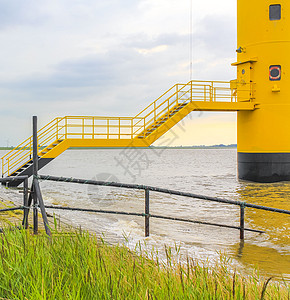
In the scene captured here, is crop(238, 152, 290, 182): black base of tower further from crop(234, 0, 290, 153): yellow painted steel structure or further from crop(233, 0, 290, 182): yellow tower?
crop(234, 0, 290, 153): yellow painted steel structure

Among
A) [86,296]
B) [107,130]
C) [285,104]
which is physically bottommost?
[86,296]

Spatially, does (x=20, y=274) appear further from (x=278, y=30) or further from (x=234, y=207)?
(x=278, y=30)

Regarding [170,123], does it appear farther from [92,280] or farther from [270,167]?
[92,280]

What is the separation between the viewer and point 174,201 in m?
15.7

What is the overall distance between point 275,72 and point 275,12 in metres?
3.26

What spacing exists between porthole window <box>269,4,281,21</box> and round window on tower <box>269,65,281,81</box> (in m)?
2.60

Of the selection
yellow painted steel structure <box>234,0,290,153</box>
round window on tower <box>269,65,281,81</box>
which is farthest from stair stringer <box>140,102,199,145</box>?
round window on tower <box>269,65,281,81</box>

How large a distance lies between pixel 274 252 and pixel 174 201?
817cm

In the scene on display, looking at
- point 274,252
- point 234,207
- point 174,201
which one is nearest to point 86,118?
point 174,201

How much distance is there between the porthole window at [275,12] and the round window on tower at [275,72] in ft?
8.51

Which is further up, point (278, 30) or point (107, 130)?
point (278, 30)

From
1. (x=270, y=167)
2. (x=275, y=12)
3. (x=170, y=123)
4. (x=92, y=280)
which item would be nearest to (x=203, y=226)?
(x=92, y=280)

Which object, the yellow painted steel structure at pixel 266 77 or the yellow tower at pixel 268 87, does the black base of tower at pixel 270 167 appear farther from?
the yellow painted steel structure at pixel 266 77

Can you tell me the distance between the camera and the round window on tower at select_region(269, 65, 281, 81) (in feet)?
67.8
